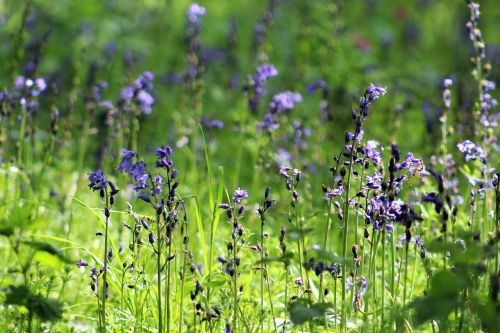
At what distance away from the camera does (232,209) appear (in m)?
2.41

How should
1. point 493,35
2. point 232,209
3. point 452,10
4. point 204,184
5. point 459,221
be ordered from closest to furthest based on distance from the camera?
point 232,209, point 459,221, point 204,184, point 493,35, point 452,10

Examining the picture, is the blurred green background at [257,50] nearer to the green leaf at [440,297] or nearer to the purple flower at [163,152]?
the purple flower at [163,152]

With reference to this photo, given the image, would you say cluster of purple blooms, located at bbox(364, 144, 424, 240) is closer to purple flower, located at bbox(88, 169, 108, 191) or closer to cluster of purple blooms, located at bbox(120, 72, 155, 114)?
purple flower, located at bbox(88, 169, 108, 191)

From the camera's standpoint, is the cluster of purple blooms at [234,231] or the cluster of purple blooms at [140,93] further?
the cluster of purple blooms at [140,93]

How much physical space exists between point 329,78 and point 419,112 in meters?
1.16

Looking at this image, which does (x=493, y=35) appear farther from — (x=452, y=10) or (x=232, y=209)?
(x=232, y=209)

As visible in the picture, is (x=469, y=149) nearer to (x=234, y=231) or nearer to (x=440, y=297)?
(x=234, y=231)

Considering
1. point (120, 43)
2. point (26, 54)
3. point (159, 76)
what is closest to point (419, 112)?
point (159, 76)

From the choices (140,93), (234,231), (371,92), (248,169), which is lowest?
(234,231)

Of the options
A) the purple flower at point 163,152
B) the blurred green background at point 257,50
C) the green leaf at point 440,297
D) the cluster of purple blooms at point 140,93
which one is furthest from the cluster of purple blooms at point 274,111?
the green leaf at point 440,297

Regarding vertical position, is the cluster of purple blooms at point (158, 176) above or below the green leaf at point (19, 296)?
above

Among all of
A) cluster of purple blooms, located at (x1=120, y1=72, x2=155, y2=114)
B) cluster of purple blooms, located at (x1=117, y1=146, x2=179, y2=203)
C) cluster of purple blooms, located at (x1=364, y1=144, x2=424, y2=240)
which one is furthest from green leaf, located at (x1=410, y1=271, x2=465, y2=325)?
cluster of purple blooms, located at (x1=120, y1=72, x2=155, y2=114)

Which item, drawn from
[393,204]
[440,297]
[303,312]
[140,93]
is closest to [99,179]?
[303,312]

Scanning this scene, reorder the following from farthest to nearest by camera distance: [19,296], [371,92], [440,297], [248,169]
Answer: [248,169] < [371,92] < [19,296] < [440,297]
